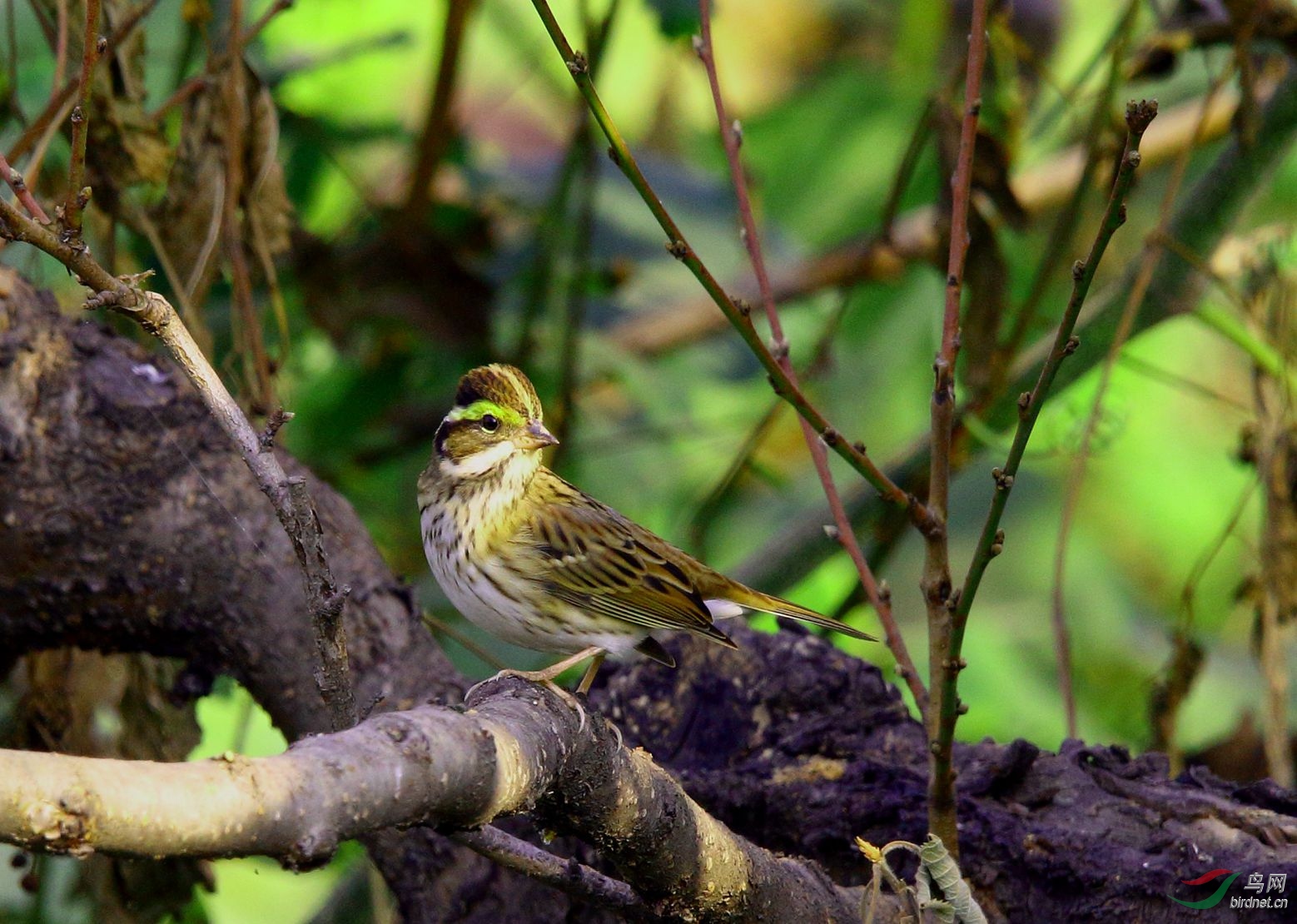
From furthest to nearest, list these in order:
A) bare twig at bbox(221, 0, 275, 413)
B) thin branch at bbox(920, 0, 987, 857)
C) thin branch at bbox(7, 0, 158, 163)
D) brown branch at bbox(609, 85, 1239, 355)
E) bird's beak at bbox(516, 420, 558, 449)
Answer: brown branch at bbox(609, 85, 1239, 355) → bird's beak at bbox(516, 420, 558, 449) → bare twig at bbox(221, 0, 275, 413) → thin branch at bbox(7, 0, 158, 163) → thin branch at bbox(920, 0, 987, 857)

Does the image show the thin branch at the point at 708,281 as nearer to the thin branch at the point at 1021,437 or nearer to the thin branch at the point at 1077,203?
the thin branch at the point at 1021,437

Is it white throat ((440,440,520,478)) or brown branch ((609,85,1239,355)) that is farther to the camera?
brown branch ((609,85,1239,355))

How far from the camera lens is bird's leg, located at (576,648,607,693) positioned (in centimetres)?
326

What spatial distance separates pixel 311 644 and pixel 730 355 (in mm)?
3051

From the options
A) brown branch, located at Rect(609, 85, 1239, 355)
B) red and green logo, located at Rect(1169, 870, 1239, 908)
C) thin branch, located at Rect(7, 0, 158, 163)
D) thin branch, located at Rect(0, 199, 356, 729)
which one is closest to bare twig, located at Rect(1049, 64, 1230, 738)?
red and green logo, located at Rect(1169, 870, 1239, 908)

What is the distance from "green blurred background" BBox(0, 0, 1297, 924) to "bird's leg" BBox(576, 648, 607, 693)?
0.90 meters

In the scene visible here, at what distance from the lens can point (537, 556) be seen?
346 cm

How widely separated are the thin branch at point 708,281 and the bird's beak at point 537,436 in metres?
1.20

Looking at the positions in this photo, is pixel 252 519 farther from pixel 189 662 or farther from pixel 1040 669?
pixel 1040 669

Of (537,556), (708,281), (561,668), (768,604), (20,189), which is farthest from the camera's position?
(768,604)

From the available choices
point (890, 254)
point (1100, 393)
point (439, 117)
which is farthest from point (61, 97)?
point (890, 254)

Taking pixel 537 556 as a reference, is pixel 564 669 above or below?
below

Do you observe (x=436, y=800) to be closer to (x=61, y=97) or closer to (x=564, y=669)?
(x=564, y=669)

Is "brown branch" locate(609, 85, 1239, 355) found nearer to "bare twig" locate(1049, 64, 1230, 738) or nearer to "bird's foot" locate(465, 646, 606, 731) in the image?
"bare twig" locate(1049, 64, 1230, 738)
